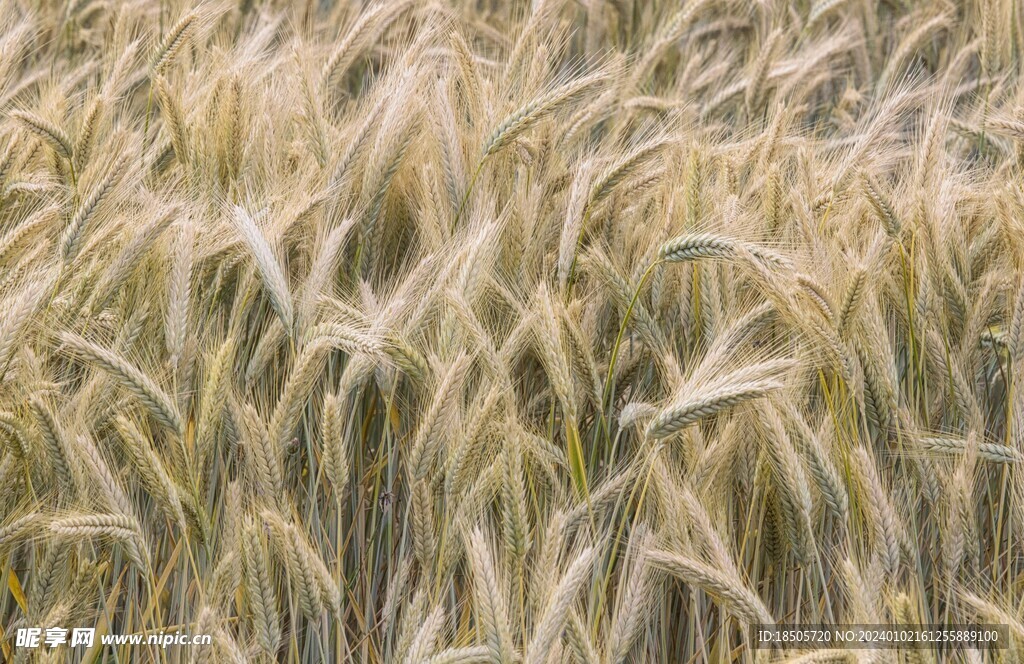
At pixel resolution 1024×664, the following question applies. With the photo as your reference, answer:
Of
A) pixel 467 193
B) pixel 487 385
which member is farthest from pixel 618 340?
pixel 467 193

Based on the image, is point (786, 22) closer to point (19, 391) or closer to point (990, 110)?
point (990, 110)

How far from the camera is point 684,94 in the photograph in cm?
324

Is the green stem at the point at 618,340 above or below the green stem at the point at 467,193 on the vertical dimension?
below

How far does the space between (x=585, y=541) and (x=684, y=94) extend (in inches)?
79.7

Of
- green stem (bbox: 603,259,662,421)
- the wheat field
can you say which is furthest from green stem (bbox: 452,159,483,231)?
green stem (bbox: 603,259,662,421)

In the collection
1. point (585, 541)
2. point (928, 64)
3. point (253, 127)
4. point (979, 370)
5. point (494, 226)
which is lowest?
point (585, 541)

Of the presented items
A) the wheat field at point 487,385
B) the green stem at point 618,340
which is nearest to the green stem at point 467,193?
the wheat field at point 487,385

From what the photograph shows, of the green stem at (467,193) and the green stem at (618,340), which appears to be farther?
the green stem at (467,193)

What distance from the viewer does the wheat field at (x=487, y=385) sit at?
162 cm

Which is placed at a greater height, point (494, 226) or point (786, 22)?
point (786, 22)

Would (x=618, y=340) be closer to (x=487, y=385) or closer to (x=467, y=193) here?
(x=487, y=385)

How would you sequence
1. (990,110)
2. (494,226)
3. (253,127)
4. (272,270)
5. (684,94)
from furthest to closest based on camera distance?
(684,94) → (990,110) → (253,127) → (494,226) → (272,270)

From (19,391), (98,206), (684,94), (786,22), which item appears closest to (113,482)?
(19,391)

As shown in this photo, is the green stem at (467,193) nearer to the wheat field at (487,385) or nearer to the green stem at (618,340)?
the wheat field at (487,385)
